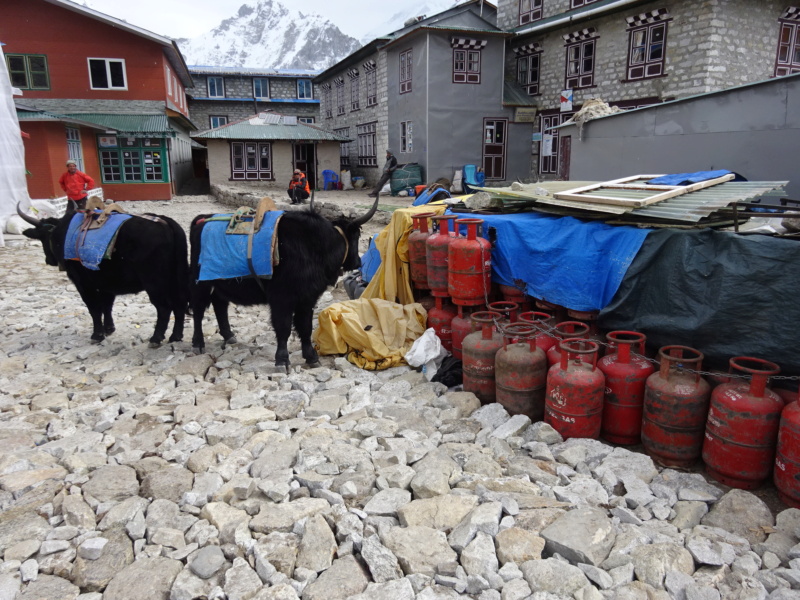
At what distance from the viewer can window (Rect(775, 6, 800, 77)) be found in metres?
15.7

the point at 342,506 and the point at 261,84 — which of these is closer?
the point at 342,506

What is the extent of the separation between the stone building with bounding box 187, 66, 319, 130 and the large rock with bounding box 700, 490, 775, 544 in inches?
1490

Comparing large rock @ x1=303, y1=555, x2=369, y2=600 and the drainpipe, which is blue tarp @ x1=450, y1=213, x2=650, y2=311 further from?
the drainpipe

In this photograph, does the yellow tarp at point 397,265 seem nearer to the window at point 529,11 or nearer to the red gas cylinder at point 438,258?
the red gas cylinder at point 438,258

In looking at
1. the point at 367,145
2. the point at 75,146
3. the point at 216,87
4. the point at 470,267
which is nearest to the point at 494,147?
the point at 367,145

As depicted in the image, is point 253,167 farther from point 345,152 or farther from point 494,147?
point 494,147

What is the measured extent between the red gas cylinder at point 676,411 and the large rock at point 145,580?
117 inches

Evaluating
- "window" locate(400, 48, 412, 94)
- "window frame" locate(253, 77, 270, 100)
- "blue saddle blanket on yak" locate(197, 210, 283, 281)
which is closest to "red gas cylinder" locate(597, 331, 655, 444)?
"blue saddle blanket on yak" locate(197, 210, 283, 281)

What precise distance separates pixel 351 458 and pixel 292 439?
52 cm

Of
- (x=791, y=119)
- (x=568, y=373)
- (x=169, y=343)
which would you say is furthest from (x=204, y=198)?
(x=568, y=373)

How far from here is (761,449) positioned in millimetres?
3420

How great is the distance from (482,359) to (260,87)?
38834mm

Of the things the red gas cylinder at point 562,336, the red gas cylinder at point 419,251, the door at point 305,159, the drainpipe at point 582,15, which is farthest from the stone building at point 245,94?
the red gas cylinder at point 562,336

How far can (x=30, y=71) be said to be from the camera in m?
22.5
